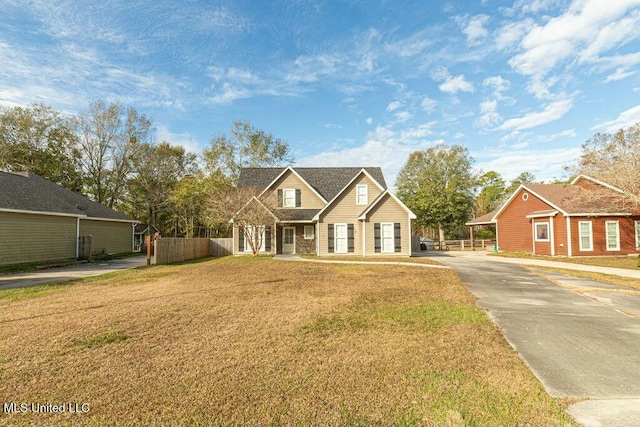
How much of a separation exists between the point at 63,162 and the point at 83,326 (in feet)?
130

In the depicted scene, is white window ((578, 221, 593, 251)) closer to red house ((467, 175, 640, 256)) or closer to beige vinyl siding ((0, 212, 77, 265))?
red house ((467, 175, 640, 256))

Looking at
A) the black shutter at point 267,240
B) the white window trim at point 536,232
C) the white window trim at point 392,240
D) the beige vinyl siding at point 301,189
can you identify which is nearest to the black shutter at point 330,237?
the white window trim at point 392,240

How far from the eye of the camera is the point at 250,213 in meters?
21.2

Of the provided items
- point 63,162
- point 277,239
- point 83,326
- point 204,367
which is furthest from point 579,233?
point 63,162

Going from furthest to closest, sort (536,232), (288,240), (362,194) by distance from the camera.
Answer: (288,240), (536,232), (362,194)

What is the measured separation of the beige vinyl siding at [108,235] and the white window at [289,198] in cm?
1517

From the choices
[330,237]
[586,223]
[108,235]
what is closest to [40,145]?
[108,235]

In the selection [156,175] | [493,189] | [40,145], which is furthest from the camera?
[493,189]

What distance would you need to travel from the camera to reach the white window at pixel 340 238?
2205cm

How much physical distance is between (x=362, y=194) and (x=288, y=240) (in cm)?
713

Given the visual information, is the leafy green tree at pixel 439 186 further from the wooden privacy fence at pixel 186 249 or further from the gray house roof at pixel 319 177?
the wooden privacy fence at pixel 186 249

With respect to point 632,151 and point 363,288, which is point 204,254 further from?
point 632,151

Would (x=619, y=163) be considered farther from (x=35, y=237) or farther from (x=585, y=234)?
(x=35, y=237)

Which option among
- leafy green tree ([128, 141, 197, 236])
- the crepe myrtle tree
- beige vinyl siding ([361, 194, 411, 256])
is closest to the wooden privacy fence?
the crepe myrtle tree
